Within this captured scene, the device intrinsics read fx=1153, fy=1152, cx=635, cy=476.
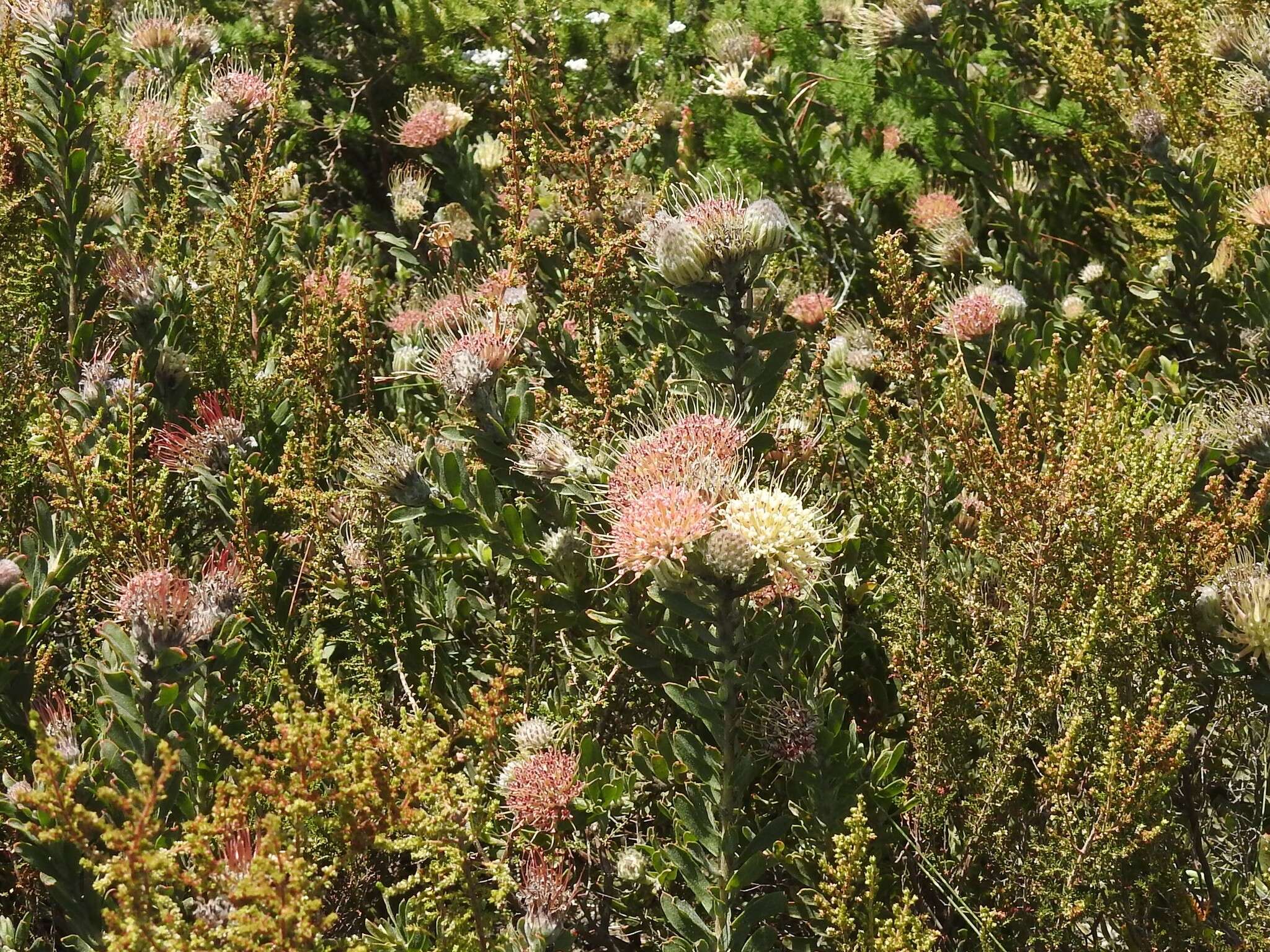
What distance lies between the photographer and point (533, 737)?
2133 millimetres

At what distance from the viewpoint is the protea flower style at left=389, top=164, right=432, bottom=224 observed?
11.6ft

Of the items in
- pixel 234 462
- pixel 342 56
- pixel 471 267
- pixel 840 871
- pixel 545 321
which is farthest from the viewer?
pixel 342 56

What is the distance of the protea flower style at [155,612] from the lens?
199cm

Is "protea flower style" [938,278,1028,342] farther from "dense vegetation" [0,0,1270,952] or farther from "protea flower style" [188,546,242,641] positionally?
"protea flower style" [188,546,242,641]

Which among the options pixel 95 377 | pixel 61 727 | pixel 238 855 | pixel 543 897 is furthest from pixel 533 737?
pixel 95 377

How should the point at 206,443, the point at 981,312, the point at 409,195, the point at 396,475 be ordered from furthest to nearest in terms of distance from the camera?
the point at 409,195 < the point at 981,312 < the point at 206,443 < the point at 396,475

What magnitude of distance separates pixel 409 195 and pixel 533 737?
2.06 metres

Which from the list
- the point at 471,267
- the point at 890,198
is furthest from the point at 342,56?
the point at 890,198

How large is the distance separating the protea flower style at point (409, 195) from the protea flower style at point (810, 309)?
4.03ft

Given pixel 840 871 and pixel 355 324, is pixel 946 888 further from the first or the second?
pixel 355 324

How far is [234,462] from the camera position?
2432 millimetres

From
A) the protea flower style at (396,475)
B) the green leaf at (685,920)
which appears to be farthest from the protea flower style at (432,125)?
the green leaf at (685,920)

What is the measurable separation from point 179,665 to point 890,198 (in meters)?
2.75

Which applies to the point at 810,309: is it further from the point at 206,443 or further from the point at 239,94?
the point at 239,94
